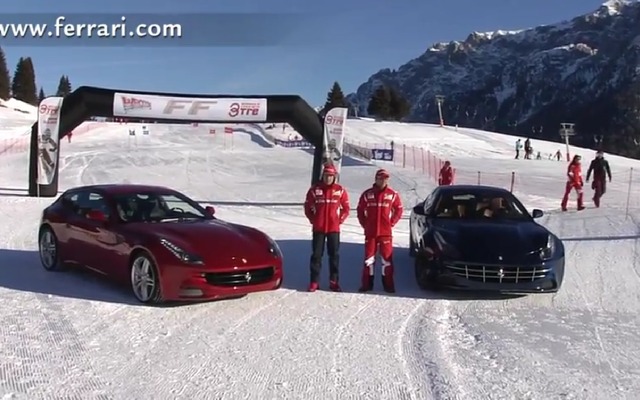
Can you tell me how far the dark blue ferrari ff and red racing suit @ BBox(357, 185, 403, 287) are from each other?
445mm

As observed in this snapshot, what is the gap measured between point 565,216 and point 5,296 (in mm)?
12659

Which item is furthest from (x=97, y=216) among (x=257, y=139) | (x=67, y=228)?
(x=257, y=139)

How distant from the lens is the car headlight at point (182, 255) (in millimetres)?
7098

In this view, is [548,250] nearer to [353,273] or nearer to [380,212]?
[380,212]

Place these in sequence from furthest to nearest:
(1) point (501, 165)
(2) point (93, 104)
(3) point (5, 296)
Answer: (1) point (501, 165), (2) point (93, 104), (3) point (5, 296)

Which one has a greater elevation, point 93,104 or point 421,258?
point 93,104

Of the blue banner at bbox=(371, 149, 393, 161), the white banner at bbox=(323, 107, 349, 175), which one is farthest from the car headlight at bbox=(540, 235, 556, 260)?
the blue banner at bbox=(371, 149, 393, 161)

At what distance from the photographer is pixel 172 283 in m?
7.07

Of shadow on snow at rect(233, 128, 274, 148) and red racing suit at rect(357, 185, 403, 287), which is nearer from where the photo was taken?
red racing suit at rect(357, 185, 403, 287)

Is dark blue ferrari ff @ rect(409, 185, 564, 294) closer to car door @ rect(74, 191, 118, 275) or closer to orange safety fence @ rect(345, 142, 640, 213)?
car door @ rect(74, 191, 118, 275)

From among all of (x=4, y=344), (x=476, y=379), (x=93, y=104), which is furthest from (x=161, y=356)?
(x=93, y=104)

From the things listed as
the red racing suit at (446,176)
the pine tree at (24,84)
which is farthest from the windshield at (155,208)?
the pine tree at (24,84)

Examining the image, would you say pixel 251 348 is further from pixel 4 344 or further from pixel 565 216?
pixel 565 216

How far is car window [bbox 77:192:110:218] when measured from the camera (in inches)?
331
